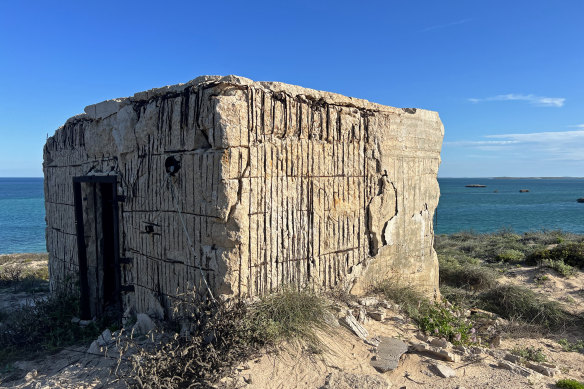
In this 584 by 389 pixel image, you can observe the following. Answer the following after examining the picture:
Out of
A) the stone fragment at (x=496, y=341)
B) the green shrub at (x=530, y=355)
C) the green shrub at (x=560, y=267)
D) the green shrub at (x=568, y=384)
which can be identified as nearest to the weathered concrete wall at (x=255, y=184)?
the stone fragment at (x=496, y=341)

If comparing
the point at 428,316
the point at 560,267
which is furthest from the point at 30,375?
the point at 560,267

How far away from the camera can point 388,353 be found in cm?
386

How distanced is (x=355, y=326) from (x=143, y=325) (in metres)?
2.43

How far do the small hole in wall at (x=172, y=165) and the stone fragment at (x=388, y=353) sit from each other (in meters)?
2.82

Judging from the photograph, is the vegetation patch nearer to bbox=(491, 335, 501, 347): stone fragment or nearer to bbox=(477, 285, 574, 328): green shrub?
bbox=(477, 285, 574, 328): green shrub

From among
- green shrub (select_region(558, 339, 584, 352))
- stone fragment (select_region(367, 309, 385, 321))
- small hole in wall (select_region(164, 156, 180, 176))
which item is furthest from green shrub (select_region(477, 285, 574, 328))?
small hole in wall (select_region(164, 156, 180, 176))

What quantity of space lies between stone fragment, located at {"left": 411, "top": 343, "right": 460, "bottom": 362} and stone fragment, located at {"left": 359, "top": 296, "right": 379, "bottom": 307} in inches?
36.5

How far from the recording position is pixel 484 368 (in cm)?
381

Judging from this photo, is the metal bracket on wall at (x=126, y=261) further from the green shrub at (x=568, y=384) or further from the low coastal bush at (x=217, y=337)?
the green shrub at (x=568, y=384)

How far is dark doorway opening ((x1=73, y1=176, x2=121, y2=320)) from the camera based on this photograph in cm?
535

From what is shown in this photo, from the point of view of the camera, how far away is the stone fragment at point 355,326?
163 inches

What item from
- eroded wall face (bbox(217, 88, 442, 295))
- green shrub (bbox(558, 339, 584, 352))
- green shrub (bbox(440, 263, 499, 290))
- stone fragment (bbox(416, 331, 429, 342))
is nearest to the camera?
eroded wall face (bbox(217, 88, 442, 295))

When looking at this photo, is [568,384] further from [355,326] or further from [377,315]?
[355,326]

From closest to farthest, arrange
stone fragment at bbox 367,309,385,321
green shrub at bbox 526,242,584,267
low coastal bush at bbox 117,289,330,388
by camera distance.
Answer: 1. low coastal bush at bbox 117,289,330,388
2. stone fragment at bbox 367,309,385,321
3. green shrub at bbox 526,242,584,267
